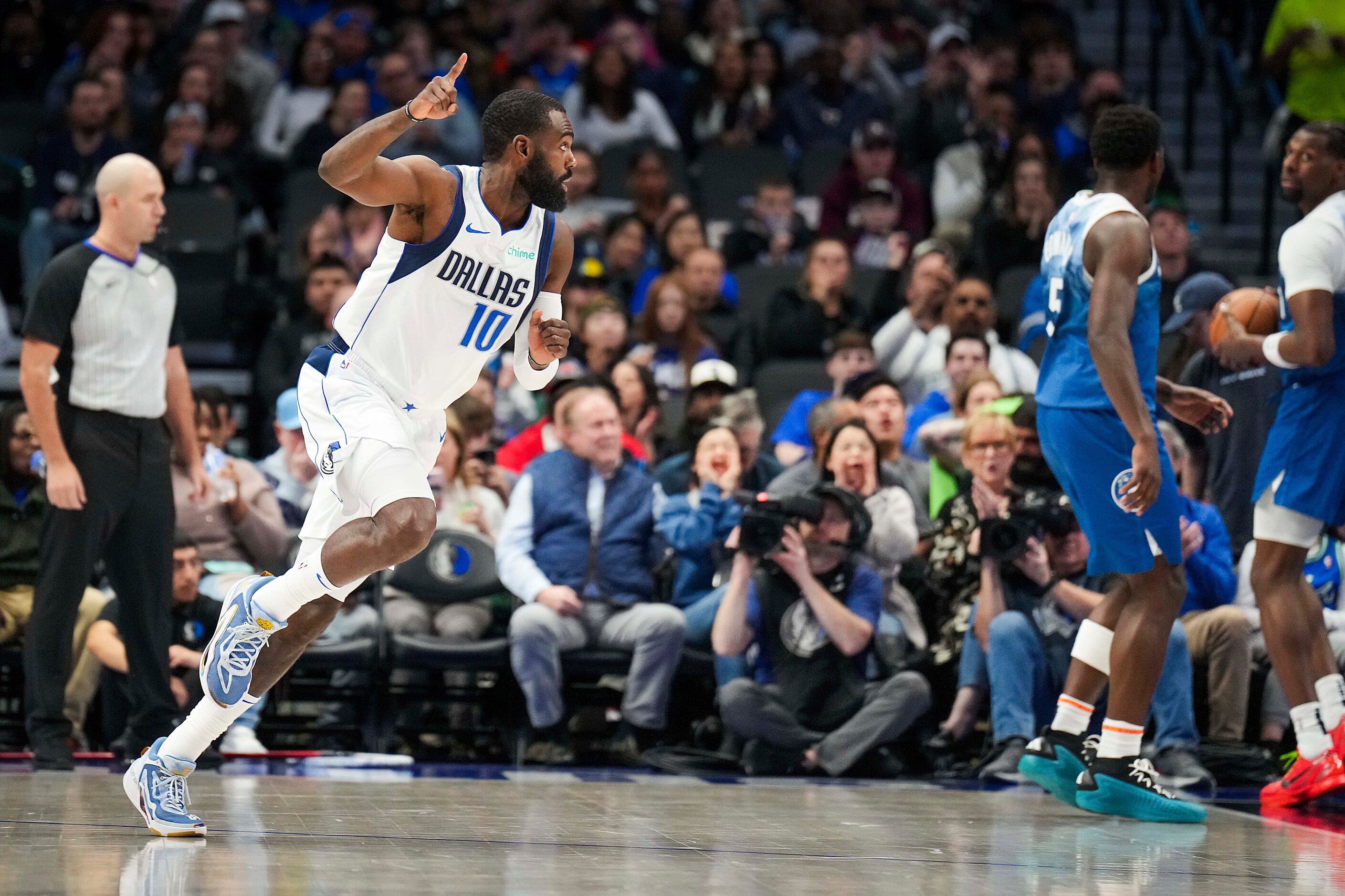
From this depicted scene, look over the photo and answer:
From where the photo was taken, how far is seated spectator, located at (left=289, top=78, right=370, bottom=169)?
1098cm

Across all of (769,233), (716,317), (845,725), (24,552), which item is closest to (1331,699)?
(845,725)

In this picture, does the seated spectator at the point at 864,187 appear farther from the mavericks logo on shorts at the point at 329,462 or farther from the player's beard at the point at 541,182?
the mavericks logo on shorts at the point at 329,462

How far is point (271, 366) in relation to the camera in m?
9.14

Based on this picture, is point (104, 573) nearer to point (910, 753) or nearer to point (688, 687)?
point (688, 687)

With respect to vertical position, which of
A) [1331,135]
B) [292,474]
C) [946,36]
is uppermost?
[946,36]

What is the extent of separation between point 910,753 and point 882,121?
20.1 ft

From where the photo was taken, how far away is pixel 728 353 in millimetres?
9555

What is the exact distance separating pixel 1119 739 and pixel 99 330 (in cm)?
369

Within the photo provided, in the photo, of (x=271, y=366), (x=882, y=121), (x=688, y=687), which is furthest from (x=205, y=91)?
(x=688, y=687)

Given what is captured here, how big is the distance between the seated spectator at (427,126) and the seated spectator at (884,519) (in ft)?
15.0

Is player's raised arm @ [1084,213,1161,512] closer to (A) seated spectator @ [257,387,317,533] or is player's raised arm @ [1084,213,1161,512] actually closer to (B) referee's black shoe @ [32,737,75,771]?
(B) referee's black shoe @ [32,737,75,771]

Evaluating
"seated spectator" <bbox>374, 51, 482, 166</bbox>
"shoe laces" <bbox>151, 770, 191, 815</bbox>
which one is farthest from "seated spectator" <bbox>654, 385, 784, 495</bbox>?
"seated spectator" <bbox>374, 51, 482, 166</bbox>

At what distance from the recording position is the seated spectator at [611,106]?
11641 millimetres

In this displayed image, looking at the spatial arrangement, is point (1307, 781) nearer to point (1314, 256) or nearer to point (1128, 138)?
point (1314, 256)
